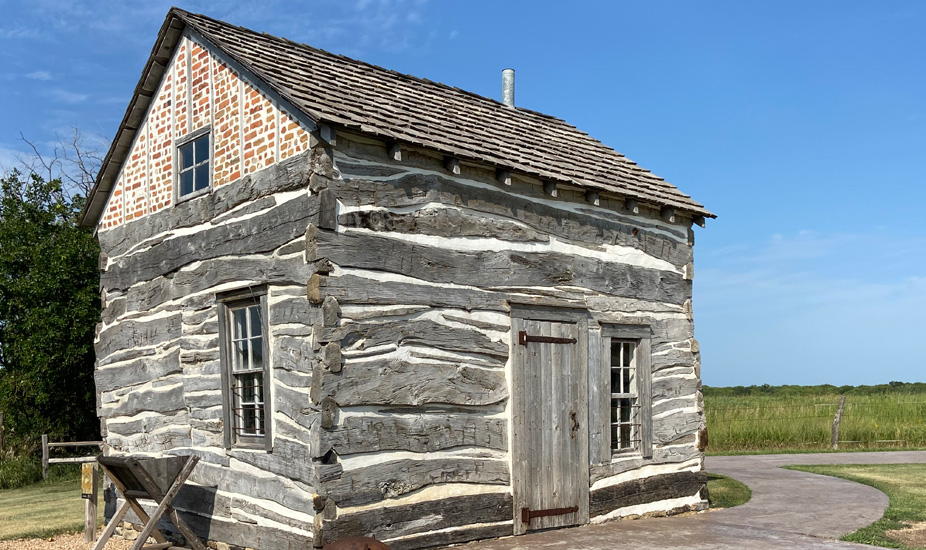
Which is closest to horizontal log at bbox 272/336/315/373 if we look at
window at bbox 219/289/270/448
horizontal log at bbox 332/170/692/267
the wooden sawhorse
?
window at bbox 219/289/270/448

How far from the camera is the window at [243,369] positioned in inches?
367

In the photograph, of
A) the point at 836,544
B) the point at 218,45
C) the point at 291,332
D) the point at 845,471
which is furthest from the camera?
the point at 845,471

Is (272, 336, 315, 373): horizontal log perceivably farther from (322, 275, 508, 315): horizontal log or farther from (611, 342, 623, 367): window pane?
(611, 342, 623, 367): window pane

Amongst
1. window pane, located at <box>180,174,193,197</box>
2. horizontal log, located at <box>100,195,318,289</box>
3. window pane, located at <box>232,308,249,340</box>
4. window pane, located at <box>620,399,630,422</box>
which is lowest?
window pane, located at <box>620,399,630,422</box>

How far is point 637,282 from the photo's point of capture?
1157cm

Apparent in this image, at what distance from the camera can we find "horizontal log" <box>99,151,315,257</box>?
346 inches

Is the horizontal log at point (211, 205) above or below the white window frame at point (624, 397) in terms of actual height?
above

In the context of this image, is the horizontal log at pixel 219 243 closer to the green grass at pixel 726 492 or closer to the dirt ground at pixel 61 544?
the dirt ground at pixel 61 544

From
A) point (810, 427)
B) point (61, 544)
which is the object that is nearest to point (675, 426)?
point (61, 544)

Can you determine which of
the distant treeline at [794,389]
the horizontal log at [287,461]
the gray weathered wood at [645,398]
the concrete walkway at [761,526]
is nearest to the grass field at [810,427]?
the concrete walkway at [761,526]

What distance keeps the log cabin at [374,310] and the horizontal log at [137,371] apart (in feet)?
0.11

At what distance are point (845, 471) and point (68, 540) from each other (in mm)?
13347

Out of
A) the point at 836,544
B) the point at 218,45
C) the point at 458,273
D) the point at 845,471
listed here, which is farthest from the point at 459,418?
the point at 845,471

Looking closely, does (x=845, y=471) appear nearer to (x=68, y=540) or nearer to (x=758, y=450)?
(x=758, y=450)
